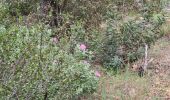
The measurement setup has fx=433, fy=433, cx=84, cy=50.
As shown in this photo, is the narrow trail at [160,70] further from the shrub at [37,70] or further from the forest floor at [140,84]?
the shrub at [37,70]

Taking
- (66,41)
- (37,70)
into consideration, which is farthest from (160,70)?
(37,70)

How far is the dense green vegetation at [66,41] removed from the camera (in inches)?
162

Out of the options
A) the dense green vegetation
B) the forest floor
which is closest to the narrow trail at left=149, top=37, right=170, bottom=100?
the forest floor

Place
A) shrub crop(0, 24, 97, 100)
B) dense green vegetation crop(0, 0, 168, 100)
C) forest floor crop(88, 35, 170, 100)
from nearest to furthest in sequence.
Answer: shrub crop(0, 24, 97, 100) → dense green vegetation crop(0, 0, 168, 100) → forest floor crop(88, 35, 170, 100)

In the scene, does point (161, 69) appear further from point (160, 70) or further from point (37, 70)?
point (37, 70)

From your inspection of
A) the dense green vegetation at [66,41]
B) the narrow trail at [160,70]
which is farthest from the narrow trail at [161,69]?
the dense green vegetation at [66,41]

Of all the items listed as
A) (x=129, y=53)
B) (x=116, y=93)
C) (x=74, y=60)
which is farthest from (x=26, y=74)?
(x=129, y=53)

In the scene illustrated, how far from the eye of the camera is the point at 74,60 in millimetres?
5375

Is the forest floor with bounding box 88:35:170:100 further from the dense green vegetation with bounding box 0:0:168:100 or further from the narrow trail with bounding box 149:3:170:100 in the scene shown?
the dense green vegetation with bounding box 0:0:168:100

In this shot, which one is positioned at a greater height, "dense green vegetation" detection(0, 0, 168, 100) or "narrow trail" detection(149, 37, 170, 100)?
"dense green vegetation" detection(0, 0, 168, 100)

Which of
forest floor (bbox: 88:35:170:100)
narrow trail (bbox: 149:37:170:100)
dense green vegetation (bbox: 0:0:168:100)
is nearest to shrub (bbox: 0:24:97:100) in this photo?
dense green vegetation (bbox: 0:0:168:100)

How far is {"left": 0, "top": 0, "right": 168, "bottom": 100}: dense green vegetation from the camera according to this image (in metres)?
4.11

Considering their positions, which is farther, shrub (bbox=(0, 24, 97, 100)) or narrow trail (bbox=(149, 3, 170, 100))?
narrow trail (bbox=(149, 3, 170, 100))

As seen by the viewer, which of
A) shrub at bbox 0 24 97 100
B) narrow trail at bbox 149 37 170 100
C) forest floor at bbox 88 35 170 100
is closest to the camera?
shrub at bbox 0 24 97 100
